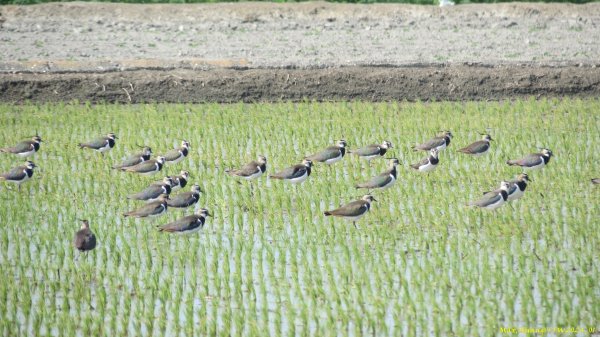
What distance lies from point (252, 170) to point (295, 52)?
8401mm

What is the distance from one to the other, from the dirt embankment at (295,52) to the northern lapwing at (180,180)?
5.54 m

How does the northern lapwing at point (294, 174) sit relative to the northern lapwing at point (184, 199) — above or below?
above

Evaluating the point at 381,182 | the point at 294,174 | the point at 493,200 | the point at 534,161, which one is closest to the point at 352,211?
the point at 381,182

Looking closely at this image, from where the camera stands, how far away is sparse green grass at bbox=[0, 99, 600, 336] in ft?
29.9

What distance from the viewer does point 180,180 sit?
13070 mm

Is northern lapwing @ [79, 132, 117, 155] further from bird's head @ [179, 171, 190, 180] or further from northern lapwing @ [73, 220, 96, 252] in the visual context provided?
northern lapwing @ [73, 220, 96, 252]

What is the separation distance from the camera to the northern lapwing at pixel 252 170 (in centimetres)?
1341

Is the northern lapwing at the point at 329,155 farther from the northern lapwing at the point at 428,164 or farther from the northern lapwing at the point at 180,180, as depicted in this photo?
the northern lapwing at the point at 180,180

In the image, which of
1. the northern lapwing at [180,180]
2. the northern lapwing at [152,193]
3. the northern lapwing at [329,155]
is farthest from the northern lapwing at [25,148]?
the northern lapwing at [329,155]

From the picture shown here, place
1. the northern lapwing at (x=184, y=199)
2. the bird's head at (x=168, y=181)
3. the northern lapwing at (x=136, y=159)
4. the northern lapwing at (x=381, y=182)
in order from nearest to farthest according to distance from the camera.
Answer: the northern lapwing at (x=184, y=199) → the bird's head at (x=168, y=181) → the northern lapwing at (x=381, y=182) → the northern lapwing at (x=136, y=159)

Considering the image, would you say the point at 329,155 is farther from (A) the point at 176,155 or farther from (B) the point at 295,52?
(B) the point at 295,52

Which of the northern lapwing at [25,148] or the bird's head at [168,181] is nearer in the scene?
the bird's head at [168,181]

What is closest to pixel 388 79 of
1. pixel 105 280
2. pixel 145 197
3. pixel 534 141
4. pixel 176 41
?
pixel 534 141

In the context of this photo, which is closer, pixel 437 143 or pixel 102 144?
pixel 437 143
